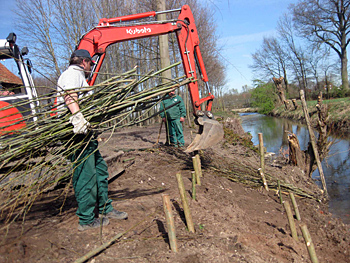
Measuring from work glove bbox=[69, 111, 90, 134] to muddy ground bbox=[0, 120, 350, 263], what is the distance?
786 millimetres

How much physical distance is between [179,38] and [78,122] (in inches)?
123

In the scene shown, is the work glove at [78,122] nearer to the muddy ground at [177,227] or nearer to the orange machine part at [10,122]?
the orange machine part at [10,122]

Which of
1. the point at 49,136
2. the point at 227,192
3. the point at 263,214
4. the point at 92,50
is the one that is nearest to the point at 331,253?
the point at 263,214

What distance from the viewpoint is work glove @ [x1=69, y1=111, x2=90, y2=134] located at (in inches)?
117

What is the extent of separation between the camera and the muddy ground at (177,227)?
2.86 m

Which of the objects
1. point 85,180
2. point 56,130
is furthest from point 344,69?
point 56,130

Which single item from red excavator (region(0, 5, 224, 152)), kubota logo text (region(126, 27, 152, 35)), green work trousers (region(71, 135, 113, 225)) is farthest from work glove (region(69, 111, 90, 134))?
kubota logo text (region(126, 27, 152, 35))

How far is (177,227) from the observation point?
3.54m

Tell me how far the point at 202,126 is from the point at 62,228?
2707mm

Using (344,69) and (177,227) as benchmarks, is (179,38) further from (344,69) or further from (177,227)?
(344,69)

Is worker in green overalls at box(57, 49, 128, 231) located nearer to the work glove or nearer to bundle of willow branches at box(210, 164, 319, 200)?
the work glove

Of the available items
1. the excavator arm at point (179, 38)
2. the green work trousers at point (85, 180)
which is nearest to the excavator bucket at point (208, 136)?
the excavator arm at point (179, 38)

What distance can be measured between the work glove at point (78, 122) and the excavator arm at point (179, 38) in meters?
1.84

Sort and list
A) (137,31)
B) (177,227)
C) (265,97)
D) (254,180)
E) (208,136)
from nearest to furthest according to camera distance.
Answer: (177,227), (208,136), (137,31), (254,180), (265,97)
